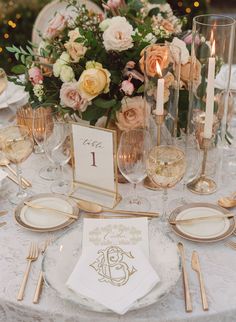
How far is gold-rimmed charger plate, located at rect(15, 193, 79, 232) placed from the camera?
1243 mm

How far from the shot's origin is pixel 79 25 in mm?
1507

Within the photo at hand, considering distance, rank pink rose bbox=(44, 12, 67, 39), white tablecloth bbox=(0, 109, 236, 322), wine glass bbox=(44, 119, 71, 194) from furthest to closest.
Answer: pink rose bbox=(44, 12, 67, 39)
wine glass bbox=(44, 119, 71, 194)
white tablecloth bbox=(0, 109, 236, 322)

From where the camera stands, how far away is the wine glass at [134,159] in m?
1.32

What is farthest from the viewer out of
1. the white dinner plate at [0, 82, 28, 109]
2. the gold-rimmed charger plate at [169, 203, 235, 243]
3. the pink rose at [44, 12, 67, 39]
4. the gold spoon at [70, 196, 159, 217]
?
the white dinner plate at [0, 82, 28, 109]

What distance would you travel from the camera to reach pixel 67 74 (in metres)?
1.37

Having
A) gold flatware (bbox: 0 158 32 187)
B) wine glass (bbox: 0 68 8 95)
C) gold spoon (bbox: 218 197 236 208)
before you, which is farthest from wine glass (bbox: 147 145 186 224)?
wine glass (bbox: 0 68 8 95)

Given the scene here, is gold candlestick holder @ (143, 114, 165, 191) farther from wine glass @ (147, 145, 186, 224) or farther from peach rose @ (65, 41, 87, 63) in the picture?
peach rose @ (65, 41, 87, 63)

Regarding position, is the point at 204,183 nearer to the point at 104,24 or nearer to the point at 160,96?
the point at 160,96

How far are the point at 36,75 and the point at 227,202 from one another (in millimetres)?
647

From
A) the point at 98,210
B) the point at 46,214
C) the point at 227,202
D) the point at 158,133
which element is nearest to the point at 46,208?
the point at 46,214

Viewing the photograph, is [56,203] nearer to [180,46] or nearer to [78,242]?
[78,242]

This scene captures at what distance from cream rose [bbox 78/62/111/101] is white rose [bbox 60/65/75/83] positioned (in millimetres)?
48

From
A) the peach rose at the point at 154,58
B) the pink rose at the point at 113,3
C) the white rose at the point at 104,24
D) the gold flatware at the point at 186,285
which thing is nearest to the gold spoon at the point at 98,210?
the gold flatware at the point at 186,285

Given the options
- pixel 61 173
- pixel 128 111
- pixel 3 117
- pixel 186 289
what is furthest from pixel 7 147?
pixel 186 289
